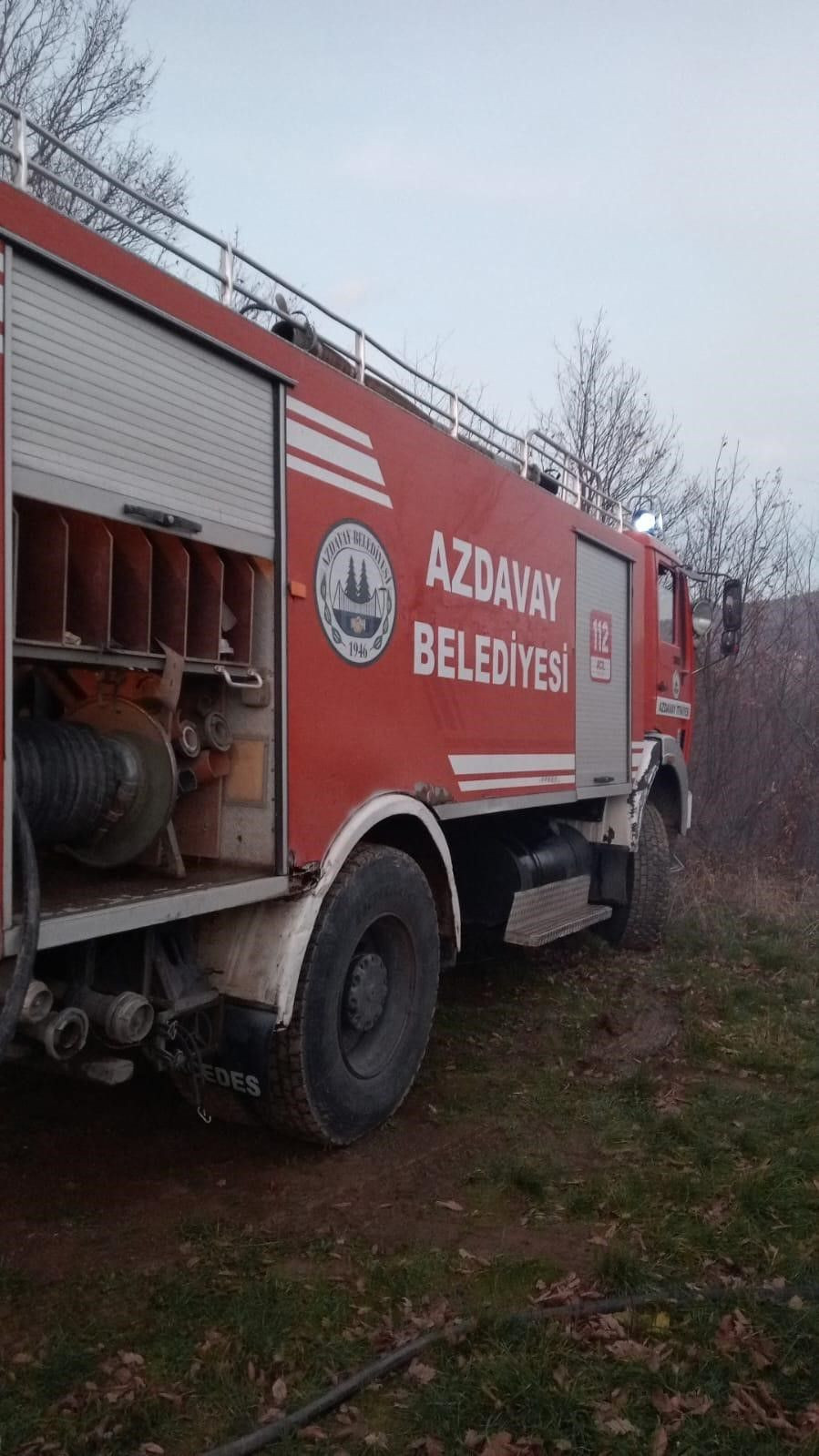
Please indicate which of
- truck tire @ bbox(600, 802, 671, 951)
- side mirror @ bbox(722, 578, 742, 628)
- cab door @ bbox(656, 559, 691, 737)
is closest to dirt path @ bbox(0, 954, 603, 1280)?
truck tire @ bbox(600, 802, 671, 951)

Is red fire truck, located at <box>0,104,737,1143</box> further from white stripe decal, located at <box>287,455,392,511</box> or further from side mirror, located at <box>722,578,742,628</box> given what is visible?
side mirror, located at <box>722,578,742,628</box>

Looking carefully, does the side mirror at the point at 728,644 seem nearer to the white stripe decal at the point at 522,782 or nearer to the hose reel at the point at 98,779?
the white stripe decal at the point at 522,782

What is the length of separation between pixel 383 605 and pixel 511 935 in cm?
235

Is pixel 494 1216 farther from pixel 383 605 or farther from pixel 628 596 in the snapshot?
pixel 628 596

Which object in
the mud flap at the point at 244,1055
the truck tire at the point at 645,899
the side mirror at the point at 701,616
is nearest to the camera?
the mud flap at the point at 244,1055

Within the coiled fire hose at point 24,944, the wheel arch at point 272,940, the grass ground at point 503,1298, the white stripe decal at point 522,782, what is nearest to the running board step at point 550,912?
the white stripe decal at point 522,782

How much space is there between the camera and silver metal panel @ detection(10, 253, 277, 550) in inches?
114

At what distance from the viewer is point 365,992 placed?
441 centimetres

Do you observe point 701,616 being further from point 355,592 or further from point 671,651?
point 355,592

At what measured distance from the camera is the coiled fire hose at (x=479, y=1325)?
105 inches

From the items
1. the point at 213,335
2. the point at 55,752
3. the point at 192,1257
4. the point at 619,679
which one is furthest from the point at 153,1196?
the point at 619,679

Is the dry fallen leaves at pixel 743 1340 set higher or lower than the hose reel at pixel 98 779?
lower

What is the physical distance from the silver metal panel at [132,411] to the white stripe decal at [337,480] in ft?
0.50

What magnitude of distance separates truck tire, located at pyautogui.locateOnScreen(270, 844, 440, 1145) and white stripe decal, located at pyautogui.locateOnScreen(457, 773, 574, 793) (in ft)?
2.42
